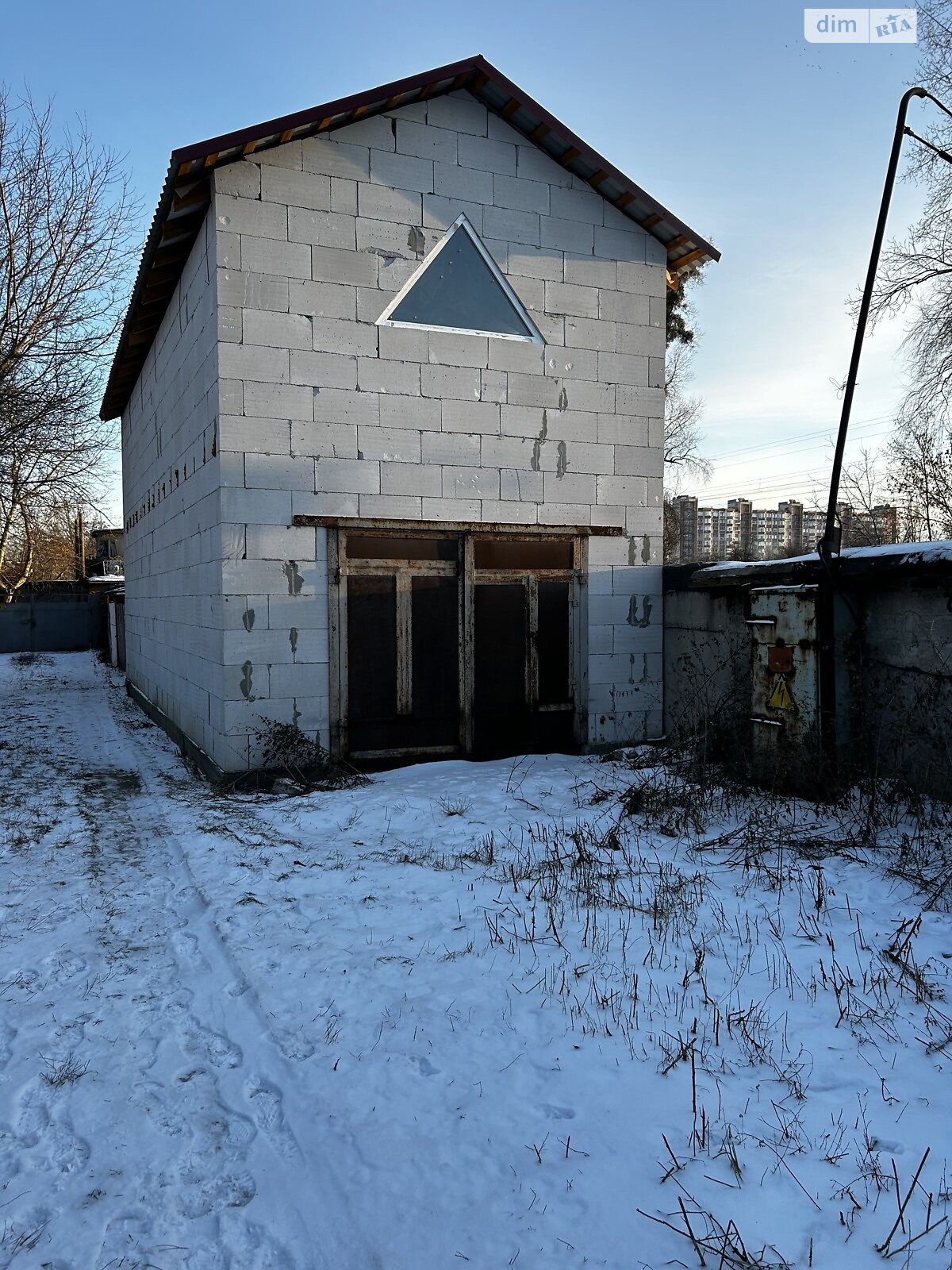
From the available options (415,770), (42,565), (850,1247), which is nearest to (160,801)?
(415,770)

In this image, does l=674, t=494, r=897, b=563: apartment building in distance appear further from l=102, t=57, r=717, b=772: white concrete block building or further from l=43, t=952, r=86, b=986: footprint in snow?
l=43, t=952, r=86, b=986: footprint in snow

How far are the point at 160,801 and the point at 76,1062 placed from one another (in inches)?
181

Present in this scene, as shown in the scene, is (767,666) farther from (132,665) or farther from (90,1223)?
(132,665)

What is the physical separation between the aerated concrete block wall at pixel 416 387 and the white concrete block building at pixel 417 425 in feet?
0.08

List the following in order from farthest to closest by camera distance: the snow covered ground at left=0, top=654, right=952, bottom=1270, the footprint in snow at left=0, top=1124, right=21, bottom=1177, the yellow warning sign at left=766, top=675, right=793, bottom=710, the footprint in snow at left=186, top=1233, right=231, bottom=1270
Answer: the yellow warning sign at left=766, top=675, right=793, bottom=710 < the footprint in snow at left=0, top=1124, right=21, bottom=1177 < the snow covered ground at left=0, top=654, right=952, bottom=1270 < the footprint in snow at left=186, top=1233, right=231, bottom=1270

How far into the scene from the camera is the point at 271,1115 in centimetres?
288

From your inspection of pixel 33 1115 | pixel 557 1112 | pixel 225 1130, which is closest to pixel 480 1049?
pixel 557 1112

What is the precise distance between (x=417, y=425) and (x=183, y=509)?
10.9ft

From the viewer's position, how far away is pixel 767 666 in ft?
23.1

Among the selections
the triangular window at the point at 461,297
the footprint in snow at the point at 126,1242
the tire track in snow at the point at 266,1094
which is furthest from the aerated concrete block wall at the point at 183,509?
the footprint in snow at the point at 126,1242

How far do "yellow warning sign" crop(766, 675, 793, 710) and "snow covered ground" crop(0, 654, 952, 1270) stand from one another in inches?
40.9

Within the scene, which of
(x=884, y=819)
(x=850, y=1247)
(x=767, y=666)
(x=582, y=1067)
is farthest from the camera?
(x=767, y=666)

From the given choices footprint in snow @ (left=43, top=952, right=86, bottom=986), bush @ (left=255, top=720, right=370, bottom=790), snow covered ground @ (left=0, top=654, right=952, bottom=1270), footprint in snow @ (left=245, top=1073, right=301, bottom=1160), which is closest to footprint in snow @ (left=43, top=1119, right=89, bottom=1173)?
snow covered ground @ (left=0, top=654, right=952, bottom=1270)

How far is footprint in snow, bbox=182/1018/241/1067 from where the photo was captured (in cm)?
323
